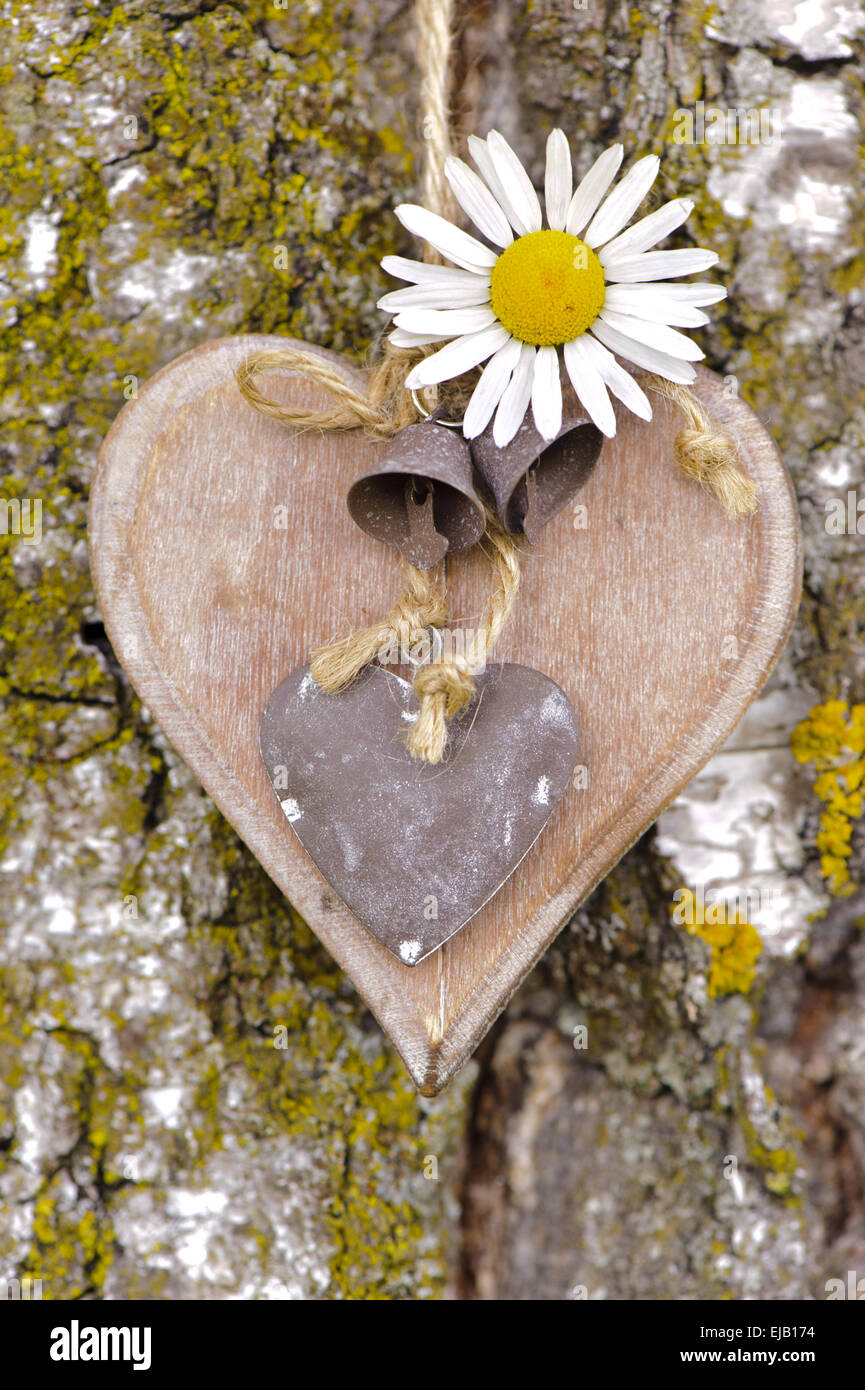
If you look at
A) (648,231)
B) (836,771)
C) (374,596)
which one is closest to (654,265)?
(648,231)

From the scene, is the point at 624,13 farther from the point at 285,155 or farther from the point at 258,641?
the point at 258,641

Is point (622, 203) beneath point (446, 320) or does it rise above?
above

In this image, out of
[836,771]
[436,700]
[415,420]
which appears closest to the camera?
[436,700]

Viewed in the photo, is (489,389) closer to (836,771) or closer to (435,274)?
(435,274)

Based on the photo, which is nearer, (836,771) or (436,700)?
(436,700)

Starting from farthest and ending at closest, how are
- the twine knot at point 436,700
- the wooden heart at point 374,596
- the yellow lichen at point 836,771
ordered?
1. the yellow lichen at point 836,771
2. the wooden heart at point 374,596
3. the twine knot at point 436,700

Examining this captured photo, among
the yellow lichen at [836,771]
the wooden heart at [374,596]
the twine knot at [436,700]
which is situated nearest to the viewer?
the twine knot at [436,700]

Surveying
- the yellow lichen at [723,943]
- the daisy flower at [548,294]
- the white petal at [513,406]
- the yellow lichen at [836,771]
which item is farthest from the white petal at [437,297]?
the yellow lichen at [723,943]

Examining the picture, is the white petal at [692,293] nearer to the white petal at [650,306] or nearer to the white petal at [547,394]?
the white petal at [650,306]
